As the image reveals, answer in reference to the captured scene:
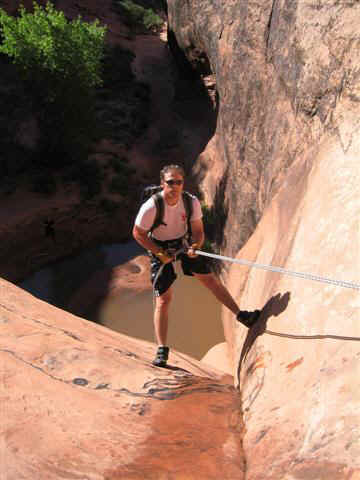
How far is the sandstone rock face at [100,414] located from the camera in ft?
7.23

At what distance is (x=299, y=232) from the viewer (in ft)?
12.5

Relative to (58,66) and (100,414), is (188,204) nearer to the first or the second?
(100,414)

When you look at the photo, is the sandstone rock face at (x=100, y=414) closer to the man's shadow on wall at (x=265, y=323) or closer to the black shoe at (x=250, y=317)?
the man's shadow on wall at (x=265, y=323)

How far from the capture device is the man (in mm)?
3694

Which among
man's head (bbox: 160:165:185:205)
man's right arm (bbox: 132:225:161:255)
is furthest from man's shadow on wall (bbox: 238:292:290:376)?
man's head (bbox: 160:165:185:205)

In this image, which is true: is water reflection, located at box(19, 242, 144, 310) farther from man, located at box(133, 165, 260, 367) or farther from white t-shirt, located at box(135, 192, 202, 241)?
white t-shirt, located at box(135, 192, 202, 241)

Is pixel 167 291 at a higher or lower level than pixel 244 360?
higher

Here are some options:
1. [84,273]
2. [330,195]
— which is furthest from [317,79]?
[84,273]

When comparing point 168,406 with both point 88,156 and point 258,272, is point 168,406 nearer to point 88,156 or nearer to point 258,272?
point 258,272

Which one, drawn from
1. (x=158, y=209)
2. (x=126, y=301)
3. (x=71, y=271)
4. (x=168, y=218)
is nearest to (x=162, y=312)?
(x=168, y=218)

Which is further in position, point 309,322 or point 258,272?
point 258,272

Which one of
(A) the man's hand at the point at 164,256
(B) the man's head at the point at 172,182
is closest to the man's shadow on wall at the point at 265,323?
(A) the man's hand at the point at 164,256

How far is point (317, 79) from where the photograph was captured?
484 cm

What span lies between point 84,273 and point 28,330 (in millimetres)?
7852
